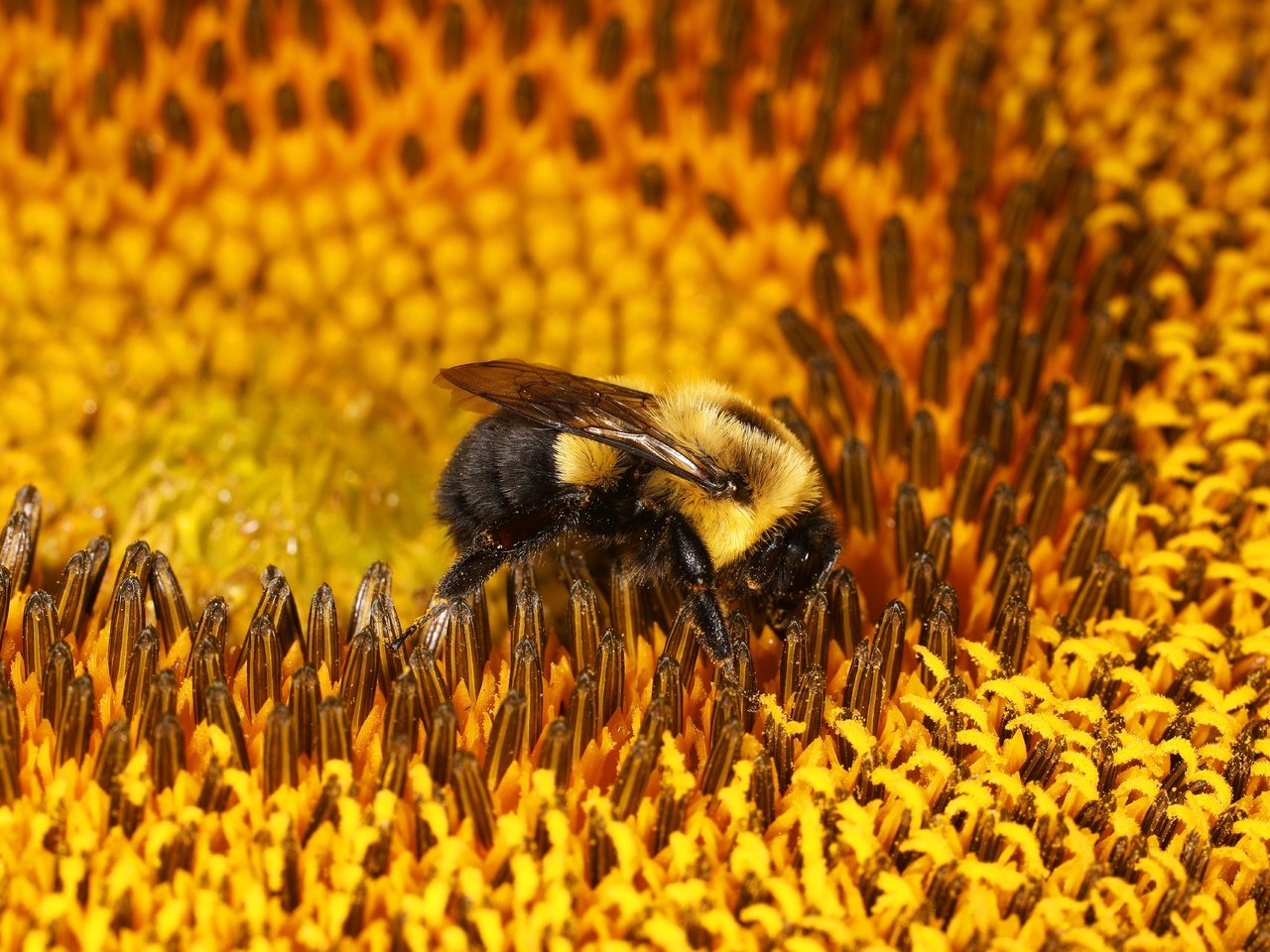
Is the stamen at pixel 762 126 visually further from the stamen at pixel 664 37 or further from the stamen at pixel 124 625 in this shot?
the stamen at pixel 124 625

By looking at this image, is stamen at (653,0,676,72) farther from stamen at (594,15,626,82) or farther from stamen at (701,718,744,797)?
stamen at (701,718,744,797)

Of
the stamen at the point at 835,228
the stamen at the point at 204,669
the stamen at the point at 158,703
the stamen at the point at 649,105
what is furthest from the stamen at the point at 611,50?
the stamen at the point at 158,703

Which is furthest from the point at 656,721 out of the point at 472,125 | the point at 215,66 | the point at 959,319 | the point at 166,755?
the point at 215,66

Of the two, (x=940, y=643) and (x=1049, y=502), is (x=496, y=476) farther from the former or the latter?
(x=1049, y=502)

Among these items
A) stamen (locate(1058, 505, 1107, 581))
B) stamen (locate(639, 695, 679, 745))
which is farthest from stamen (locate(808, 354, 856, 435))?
stamen (locate(639, 695, 679, 745))

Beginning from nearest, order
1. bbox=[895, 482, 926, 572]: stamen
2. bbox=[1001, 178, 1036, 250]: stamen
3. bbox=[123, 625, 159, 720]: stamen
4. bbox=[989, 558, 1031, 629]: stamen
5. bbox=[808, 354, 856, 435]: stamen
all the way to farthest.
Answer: bbox=[123, 625, 159, 720]: stamen
bbox=[989, 558, 1031, 629]: stamen
bbox=[895, 482, 926, 572]: stamen
bbox=[808, 354, 856, 435]: stamen
bbox=[1001, 178, 1036, 250]: stamen

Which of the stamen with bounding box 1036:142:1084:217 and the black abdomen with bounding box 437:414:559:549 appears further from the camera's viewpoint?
the stamen with bounding box 1036:142:1084:217

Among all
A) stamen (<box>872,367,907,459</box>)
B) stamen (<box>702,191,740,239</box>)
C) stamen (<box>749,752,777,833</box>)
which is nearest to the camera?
stamen (<box>749,752,777,833</box>)

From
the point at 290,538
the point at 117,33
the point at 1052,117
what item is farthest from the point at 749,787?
the point at 117,33
